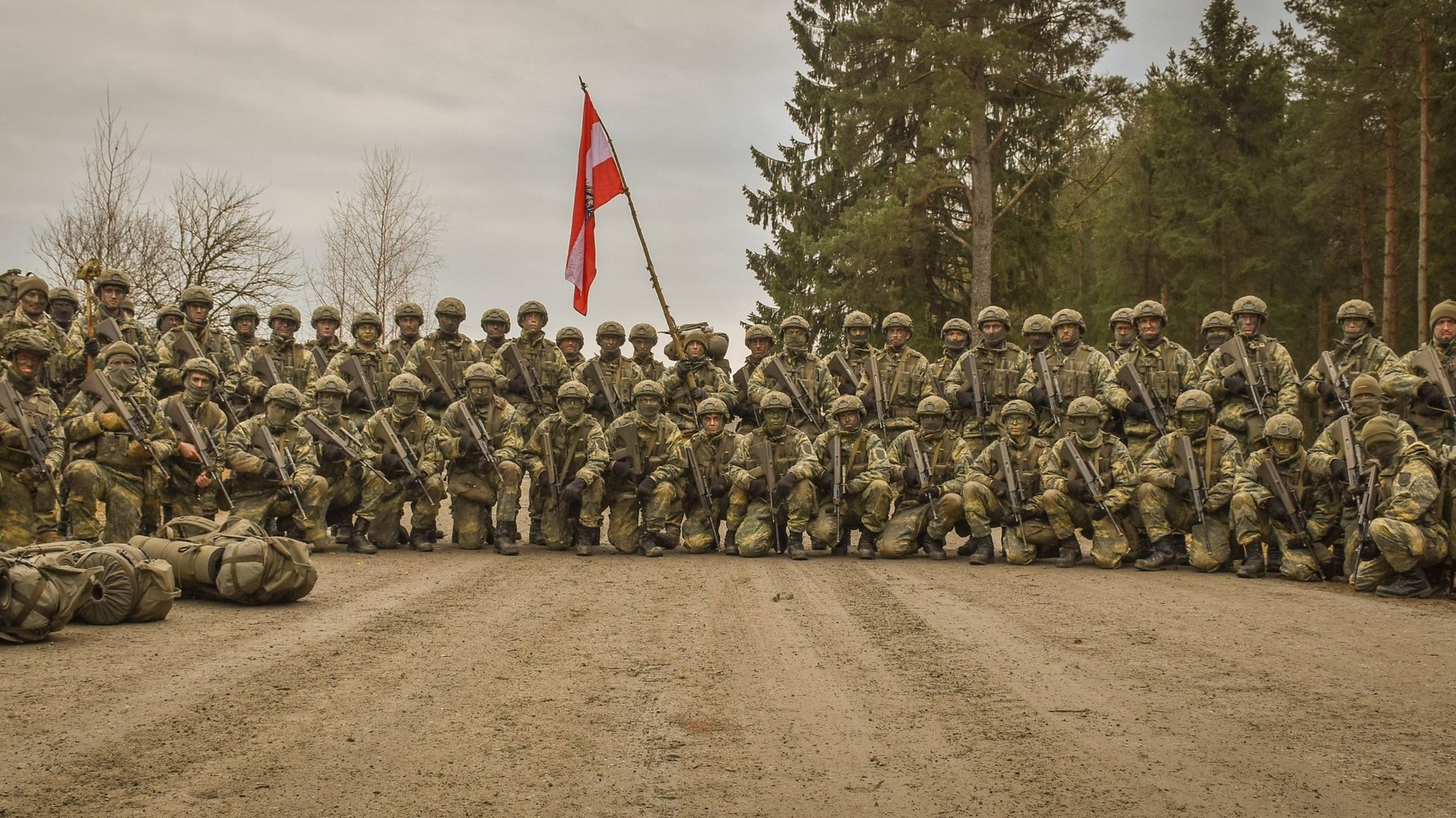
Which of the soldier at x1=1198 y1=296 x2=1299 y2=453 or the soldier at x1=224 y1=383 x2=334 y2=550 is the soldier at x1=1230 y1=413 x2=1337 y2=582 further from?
the soldier at x1=224 y1=383 x2=334 y2=550

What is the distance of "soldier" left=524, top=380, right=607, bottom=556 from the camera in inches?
522

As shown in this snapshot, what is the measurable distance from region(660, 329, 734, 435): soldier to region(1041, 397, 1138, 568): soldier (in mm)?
4087

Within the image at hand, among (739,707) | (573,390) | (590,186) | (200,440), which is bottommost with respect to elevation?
(739,707)

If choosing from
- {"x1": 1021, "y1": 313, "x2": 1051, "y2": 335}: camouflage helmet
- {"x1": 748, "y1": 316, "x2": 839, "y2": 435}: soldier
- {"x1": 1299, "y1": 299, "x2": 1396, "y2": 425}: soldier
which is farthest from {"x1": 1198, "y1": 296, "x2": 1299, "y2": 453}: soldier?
{"x1": 748, "y1": 316, "x2": 839, "y2": 435}: soldier

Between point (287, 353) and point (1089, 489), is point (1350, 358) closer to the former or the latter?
point (1089, 489)

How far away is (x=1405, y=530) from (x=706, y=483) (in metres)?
7.01

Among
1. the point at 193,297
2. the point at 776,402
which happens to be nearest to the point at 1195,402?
the point at 776,402

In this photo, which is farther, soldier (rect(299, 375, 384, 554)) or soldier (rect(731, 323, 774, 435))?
soldier (rect(731, 323, 774, 435))

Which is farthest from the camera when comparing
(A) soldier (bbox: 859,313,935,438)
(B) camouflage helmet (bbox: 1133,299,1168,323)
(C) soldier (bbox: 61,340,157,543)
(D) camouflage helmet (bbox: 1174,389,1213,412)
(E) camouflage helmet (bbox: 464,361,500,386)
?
(A) soldier (bbox: 859,313,935,438)

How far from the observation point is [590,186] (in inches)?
694

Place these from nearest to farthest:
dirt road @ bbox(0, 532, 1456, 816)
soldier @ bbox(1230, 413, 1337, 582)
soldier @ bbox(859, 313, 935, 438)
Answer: dirt road @ bbox(0, 532, 1456, 816) < soldier @ bbox(1230, 413, 1337, 582) < soldier @ bbox(859, 313, 935, 438)

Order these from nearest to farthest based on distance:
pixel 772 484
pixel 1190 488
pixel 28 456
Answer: pixel 28 456 < pixel 1190 488 < pixel 772 484

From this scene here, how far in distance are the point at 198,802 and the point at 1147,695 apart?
4.75 metres

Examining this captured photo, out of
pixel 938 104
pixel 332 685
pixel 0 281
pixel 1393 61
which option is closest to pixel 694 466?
pixel 332 685
